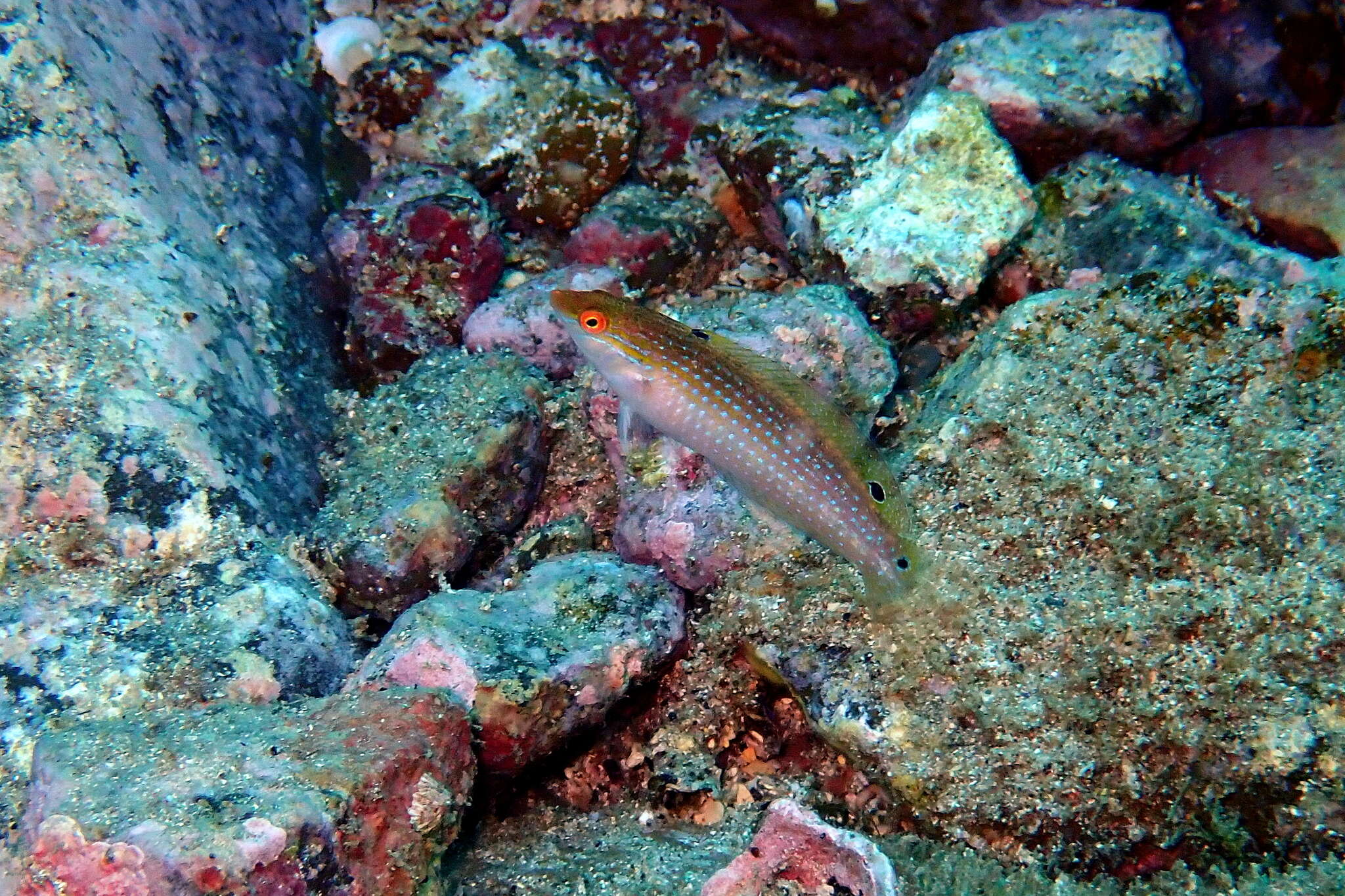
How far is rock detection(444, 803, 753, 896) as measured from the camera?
2.82 m

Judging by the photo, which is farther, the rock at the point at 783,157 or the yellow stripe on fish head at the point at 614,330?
the rock at the point at 783,157

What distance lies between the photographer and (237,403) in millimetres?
4027

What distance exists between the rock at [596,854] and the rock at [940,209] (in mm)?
3066

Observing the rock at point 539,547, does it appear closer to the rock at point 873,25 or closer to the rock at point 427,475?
the rock at point 427,475

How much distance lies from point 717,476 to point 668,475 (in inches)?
10.2

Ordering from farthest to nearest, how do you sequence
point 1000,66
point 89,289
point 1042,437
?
point 1000,66 < point 89,289 < point 1042,437

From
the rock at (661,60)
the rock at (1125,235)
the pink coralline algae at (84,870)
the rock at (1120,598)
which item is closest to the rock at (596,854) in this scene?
the rock at (1120,598)

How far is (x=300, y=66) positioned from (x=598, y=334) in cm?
426

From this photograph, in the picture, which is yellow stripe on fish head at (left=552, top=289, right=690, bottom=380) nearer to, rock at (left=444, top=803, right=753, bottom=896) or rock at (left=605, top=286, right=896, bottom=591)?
rock at (left=605, top=286, right=896, bottom=591)

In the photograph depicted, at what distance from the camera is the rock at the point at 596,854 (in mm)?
2816

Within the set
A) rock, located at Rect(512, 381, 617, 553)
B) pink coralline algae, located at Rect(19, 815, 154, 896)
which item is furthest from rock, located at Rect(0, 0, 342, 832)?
rock, located at Rect(512, 381, 617, 553)

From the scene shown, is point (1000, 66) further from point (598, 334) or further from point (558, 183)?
point (598, 334)

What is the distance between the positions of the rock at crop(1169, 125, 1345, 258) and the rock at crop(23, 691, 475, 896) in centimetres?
551

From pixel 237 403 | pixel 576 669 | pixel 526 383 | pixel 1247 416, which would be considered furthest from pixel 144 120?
pixel 1247 416
